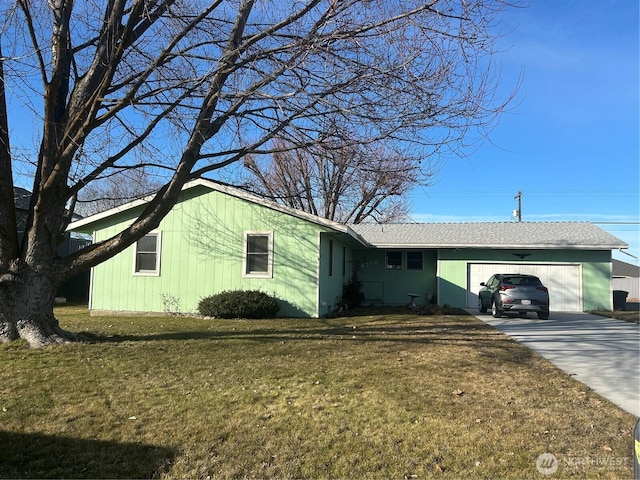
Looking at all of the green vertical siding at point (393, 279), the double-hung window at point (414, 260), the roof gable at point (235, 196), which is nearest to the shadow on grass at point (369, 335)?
the roof gable at point (235, 196)

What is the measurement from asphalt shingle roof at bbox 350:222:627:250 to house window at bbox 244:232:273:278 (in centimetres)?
604

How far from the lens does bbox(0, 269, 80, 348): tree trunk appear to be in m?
8.23

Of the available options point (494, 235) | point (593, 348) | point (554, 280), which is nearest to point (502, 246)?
point (494, 235)

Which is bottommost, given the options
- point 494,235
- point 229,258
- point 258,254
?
point 229,258

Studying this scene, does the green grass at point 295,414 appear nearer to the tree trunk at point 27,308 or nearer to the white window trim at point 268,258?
the tree trunk at point 27,308

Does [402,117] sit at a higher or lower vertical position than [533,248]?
higher

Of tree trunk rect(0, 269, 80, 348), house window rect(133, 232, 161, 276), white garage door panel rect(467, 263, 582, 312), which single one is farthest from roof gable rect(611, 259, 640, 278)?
tree trunk rect(0, 269, 80, 348)

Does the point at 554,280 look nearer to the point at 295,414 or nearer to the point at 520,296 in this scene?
the point at 520,296

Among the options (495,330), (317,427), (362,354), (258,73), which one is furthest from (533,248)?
(317,427)

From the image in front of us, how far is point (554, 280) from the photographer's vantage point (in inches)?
755

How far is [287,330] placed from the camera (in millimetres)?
11430

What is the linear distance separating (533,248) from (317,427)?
55.5ft

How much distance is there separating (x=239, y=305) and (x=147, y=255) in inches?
164

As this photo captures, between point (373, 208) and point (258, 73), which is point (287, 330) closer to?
point (258, 73)
